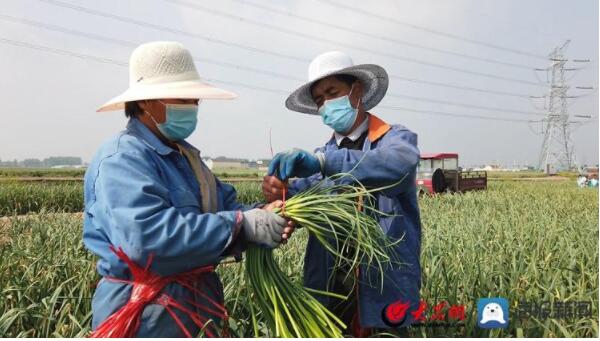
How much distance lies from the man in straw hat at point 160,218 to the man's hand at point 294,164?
0.48 ft

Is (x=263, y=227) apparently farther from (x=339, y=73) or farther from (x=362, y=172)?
(x=339, y=73)

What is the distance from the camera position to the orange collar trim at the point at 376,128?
1883mm

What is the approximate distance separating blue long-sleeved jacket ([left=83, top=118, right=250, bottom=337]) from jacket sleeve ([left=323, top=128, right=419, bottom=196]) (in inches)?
18.0

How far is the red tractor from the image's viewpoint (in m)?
13.6

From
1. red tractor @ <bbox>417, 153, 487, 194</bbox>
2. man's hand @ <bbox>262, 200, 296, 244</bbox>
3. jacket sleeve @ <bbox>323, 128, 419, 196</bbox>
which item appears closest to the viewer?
man's hand @ <bbox>262, 200, 296, 244</bbox>

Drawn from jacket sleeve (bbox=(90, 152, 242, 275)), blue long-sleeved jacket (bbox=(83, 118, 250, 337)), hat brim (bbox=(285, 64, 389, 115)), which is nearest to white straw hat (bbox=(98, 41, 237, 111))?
blue long-sleeved jacket (bbox=(83, 118, 250, 337))

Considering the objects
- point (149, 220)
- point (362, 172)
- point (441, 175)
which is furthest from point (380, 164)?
point (441, 175)

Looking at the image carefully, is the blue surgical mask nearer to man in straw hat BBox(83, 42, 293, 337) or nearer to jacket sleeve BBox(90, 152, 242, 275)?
man in straw hat BBox(83, 42, 293, 337)

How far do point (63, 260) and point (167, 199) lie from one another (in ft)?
6.22

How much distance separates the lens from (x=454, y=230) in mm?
4473

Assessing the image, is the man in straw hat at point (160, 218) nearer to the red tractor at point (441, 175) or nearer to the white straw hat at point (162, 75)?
the white straw hat at point (162, 75)

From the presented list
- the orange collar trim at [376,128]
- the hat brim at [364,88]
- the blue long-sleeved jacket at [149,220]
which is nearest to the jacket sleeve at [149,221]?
the blue long-sleeved jacket at [149,220]

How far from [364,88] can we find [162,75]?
3.09 ft

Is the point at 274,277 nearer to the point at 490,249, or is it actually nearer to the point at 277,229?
the point at 277,229
